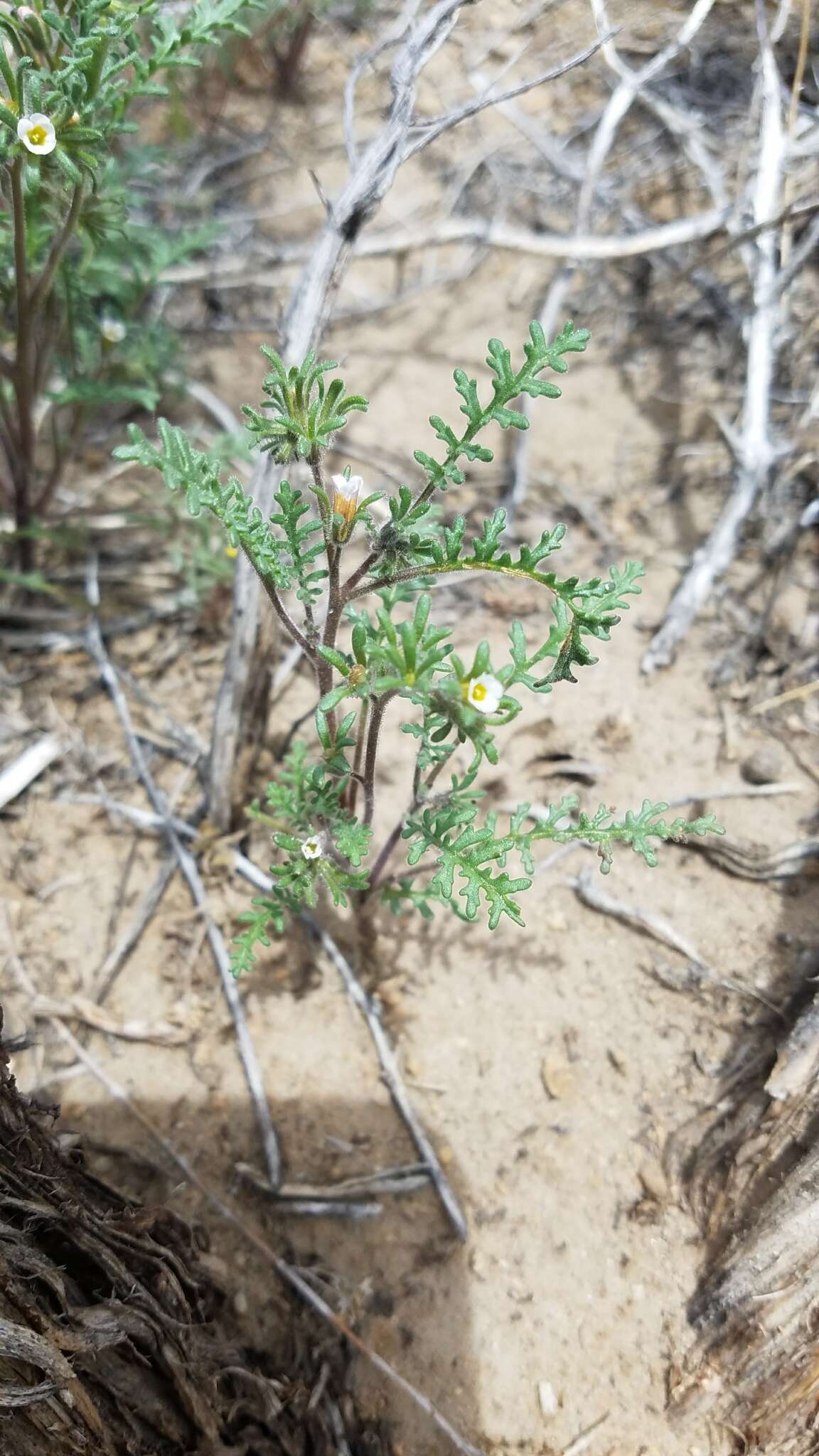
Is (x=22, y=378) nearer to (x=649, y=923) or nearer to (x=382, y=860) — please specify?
(x=382, y=860)

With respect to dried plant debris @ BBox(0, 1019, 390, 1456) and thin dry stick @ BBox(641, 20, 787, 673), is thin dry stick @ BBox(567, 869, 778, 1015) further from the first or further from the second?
dried plant debris @ BBox(0, 1019, 390, 1456)

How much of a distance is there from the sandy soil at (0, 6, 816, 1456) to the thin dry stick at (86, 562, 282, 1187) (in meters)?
0.04

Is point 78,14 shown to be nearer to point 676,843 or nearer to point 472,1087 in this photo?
point 676,843

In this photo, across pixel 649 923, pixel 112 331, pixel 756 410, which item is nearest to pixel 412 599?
pixel 649 923

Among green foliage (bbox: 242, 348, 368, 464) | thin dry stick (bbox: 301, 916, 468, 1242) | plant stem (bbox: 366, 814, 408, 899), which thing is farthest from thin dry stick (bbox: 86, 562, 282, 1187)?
green foliage (bbox: 242, 348, 368, 464)

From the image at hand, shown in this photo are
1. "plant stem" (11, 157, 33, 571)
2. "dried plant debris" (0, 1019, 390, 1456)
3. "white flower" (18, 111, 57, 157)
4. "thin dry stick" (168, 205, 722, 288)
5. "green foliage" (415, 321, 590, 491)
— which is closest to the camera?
"dried plant debris" (0, 1019, 390, 1456)

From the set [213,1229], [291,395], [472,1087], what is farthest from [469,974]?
[291,395]

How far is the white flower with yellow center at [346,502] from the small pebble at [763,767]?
152 centimetres

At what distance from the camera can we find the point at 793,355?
3.44 meters

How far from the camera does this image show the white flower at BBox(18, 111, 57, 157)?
197 cm

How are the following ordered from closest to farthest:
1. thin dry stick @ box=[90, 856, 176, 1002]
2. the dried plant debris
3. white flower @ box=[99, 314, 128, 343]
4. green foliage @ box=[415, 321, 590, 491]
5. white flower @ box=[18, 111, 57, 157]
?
1. the dried plant debris
2. green foliage @ box=[415, 321, 590, 491]
3. white flower @ box=[18, 111, 57, 157]
4. thin dry stick @ box=[90, 856, 176, 1002]
5. white flower @ box=[99, 314, 128, 343]

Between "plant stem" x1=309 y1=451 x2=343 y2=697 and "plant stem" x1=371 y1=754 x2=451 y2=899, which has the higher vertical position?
"plant stem" x1=309 y1=451 x2=343 y2=697

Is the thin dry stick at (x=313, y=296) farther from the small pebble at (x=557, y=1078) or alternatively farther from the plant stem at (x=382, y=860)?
the small pebble at (x=557, y=1078)

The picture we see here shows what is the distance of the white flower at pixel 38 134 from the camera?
1.97m
